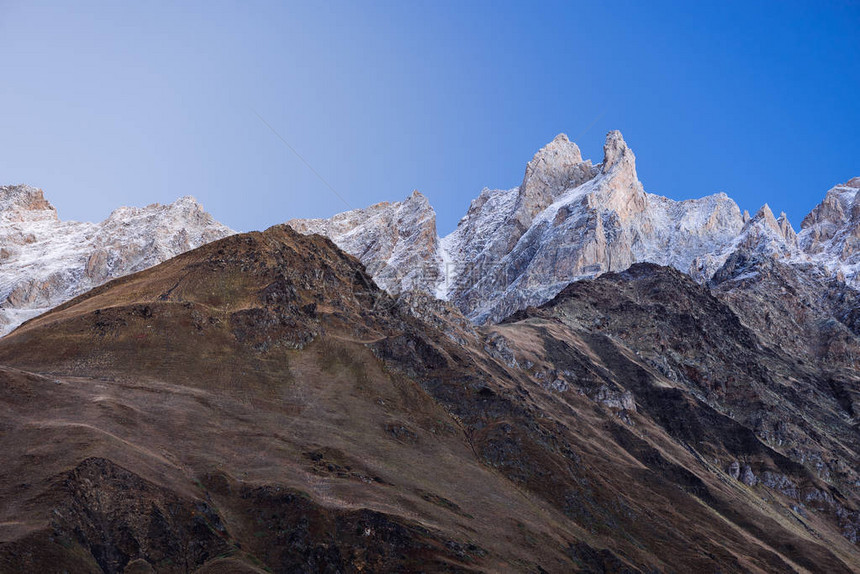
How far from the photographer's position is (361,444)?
9700 centimetres

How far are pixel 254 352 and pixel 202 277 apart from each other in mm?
22048

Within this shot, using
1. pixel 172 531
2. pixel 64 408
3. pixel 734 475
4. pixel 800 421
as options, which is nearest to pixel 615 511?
pixel 734 475

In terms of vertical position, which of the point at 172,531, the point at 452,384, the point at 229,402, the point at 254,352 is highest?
the point at 452,384

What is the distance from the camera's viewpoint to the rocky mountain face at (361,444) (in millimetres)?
64438

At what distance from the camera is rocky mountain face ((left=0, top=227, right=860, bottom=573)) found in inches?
2537

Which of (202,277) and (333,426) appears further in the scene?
(202,277)

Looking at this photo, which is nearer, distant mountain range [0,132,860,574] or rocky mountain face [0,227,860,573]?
distant mountain range [0,132,860,574]

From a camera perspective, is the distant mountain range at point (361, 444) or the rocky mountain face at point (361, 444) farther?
the rocky mountain face at point (361, 444)

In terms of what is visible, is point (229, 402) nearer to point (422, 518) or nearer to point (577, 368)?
point (422, 518)

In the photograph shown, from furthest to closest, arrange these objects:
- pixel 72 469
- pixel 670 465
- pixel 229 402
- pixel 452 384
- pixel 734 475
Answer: pixel 734 475 < pixel 670 465 < pixel 452 384 < pixel 229 402 < pixel 72 469

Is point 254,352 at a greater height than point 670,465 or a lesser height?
lesser

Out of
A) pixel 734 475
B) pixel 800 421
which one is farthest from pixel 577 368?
pixel 800 421

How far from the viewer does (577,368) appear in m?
169

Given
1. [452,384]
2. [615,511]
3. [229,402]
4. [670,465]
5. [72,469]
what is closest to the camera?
[72,469]
